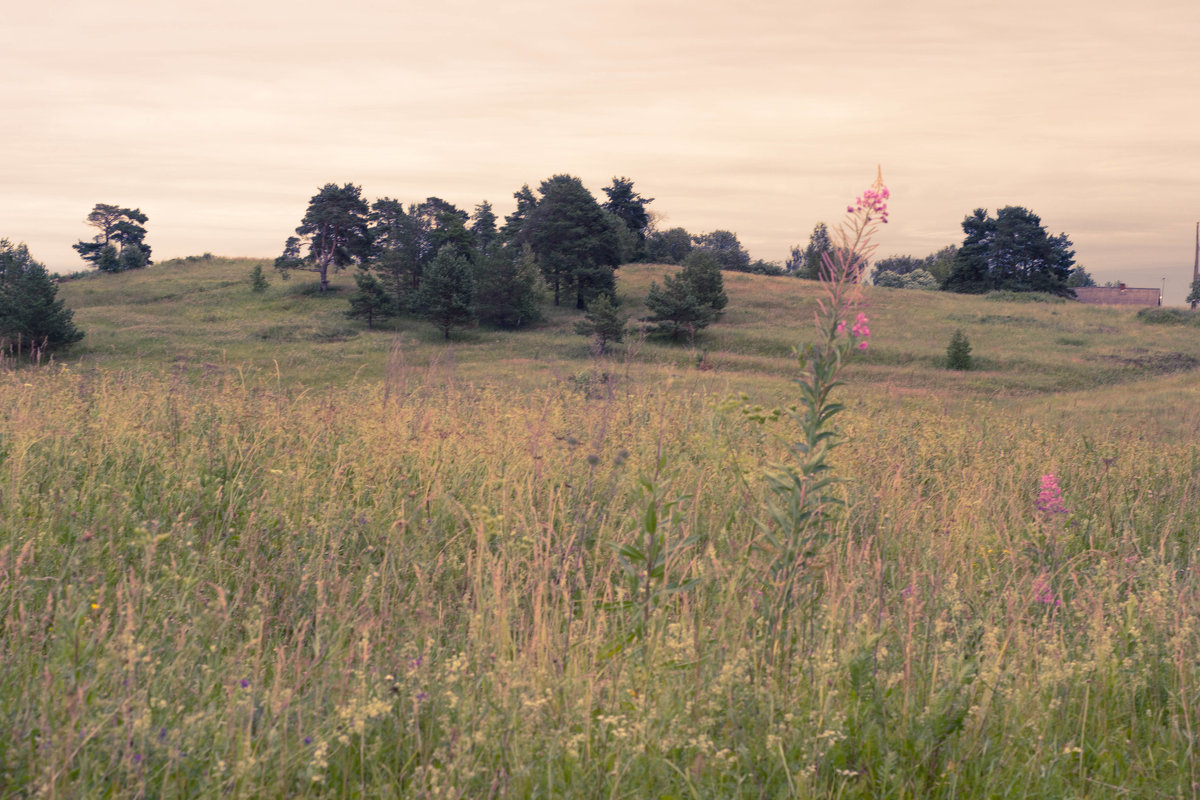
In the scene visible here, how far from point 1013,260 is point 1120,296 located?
12.3 metres

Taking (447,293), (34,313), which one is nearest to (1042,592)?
(34,313)

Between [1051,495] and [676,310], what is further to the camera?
[676,310]

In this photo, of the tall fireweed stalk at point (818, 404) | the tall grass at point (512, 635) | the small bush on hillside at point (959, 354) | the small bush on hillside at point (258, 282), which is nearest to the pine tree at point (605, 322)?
the small bush on hillside at point (959, 354)

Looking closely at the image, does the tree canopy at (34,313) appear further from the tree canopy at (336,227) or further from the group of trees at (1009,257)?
the group of trees at (1009,257)

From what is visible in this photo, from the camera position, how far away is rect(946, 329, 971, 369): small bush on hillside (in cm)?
3678

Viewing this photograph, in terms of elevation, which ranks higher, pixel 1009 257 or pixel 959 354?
pixel 1009 257

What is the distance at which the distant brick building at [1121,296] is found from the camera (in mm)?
77438

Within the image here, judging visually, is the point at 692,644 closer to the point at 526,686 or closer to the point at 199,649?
the point at 526,686

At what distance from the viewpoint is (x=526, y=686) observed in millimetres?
2580

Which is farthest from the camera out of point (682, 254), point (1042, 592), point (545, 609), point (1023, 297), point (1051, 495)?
point (682, 254)

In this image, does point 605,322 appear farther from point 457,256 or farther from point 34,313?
point 34,313

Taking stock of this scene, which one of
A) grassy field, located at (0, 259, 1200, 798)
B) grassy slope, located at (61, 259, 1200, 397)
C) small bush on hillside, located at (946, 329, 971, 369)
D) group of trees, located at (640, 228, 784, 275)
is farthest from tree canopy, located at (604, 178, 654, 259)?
grassy field, located at (0, 259, 1200, 798)

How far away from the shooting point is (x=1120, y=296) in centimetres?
8000

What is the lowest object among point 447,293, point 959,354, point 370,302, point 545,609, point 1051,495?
point 545,609
